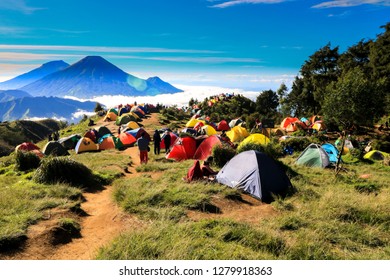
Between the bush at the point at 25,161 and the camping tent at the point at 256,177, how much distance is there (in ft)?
30.1

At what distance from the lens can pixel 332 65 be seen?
145 feet

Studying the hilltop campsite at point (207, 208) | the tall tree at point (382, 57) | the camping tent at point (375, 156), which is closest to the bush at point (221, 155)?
the hilltop campsite at point (207, 208)

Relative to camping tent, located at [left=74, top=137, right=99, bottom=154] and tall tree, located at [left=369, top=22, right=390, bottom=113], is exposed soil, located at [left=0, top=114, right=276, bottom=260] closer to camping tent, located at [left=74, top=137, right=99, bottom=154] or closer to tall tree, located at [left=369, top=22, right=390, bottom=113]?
camping tent, located at [left=74, top=137, right=99, bottom=154]

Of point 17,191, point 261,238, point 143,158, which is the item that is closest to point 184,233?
point 261,238

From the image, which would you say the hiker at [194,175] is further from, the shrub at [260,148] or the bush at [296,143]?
the bush at [296,143]

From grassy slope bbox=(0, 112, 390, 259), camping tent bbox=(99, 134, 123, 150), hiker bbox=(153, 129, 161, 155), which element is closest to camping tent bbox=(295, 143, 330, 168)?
grassy slope bbox=(0, 112, 390, 259)

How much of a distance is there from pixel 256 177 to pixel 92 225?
5.61m

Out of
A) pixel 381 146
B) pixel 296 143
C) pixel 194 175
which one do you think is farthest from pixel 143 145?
pixel 381 146

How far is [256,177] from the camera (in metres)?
9.45

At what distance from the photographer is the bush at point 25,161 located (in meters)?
12.7

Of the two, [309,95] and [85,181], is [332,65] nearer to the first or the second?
[309,95]

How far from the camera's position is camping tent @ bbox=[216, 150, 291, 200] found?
9276mm

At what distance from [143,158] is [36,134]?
116 m
